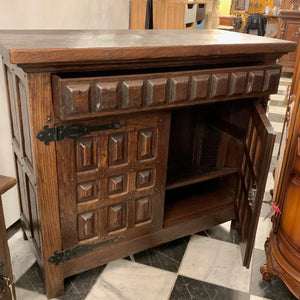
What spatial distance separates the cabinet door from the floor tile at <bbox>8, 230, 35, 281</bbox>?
104 cm

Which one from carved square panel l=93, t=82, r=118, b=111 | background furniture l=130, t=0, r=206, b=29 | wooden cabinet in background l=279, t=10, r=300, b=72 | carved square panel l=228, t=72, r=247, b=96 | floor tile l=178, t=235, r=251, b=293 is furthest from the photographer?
wooden cabinet in background l=279, t=10, r=300, b=72

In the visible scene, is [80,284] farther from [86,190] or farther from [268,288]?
[268,288]

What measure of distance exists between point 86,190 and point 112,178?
118 mm

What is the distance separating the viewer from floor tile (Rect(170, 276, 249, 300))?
1.60 metres

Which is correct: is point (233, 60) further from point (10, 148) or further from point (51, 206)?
point (10, 148)

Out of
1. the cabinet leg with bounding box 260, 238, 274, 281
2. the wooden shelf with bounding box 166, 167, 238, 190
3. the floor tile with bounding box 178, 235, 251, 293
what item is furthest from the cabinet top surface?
the floor tile with bounding box 178, 235, 251, 293

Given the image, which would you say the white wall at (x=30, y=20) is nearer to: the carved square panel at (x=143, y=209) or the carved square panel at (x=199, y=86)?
the carved square panel at (x=143, y=209)

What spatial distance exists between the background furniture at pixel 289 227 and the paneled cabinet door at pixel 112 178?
0.56 meters

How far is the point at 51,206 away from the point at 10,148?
620 mm

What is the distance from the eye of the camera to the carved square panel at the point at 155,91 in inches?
50.3

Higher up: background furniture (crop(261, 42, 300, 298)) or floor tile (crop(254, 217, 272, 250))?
background furniture (crop(261, 42, 300, 298))

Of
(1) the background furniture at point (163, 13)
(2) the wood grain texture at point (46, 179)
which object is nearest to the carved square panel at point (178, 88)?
(2) the wood grain texture at point (46, 179)

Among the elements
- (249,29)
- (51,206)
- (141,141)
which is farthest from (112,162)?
(249,29)

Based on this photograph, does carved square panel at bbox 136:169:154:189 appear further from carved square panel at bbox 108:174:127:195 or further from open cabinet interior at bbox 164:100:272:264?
open cabinet interior at bbox 164:100:272:264
